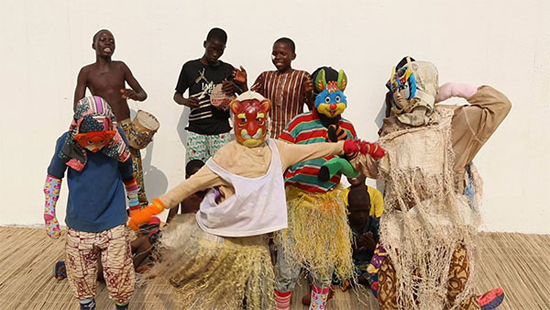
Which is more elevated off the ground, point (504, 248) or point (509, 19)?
point (509, 19)

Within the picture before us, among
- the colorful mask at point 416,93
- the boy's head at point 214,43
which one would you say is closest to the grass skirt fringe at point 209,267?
the colorful mask at point 416,93

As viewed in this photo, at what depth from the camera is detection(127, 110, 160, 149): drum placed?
12.6ft

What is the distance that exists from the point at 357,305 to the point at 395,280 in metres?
0.83

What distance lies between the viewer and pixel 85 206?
283 cm

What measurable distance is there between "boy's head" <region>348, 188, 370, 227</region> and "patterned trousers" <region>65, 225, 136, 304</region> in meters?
1.66

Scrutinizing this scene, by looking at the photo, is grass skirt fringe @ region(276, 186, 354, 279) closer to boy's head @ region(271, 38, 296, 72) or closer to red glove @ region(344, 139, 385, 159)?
red glove @ region(344, 139, 385, 159)

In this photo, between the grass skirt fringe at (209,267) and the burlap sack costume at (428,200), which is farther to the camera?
the burlap sack costume at (428,200)

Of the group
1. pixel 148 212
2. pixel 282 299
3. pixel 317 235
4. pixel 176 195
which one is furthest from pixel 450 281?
pixel 148 212

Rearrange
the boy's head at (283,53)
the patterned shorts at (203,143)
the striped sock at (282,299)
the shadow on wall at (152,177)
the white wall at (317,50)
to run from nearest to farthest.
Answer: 1. the striped sock at (282,299)
2. the boy's head at (283,53)
3. the patterned shorts at (203,143)
4. the white wall at (317,50)
5. the shadow on wall at (152,177)

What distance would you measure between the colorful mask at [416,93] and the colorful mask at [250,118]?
730 millimetres

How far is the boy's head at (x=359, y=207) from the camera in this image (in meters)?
3.73

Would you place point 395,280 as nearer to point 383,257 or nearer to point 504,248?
point 383,257

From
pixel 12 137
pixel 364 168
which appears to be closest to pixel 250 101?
pixel 364 168

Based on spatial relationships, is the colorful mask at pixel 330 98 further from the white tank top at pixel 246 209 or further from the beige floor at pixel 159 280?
the beige floor at pixel 159 280
